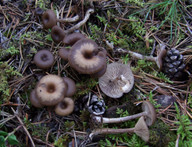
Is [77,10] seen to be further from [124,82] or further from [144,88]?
[144,88]

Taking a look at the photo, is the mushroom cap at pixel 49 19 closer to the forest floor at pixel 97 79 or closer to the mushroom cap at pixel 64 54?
the forest floor at pixel 97 79

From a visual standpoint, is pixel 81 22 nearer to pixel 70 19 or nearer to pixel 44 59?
pixel 70 19

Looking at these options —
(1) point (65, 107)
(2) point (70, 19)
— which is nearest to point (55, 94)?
(1) point (65, 107)

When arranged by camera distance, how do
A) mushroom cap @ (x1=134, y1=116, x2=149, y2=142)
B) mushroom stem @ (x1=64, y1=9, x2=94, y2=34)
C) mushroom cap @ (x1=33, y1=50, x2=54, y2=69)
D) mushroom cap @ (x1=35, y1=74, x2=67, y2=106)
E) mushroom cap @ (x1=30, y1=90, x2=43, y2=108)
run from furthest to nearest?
1. mushroom stem @ (x1=64, y1=9, x2=94, y2=34)
2. mushroom cap @ (x1=33, y1=50, x2=54, y2=69)
3. mushroom cap @ (x1=30, y1=90, x2=43, y2=108)
4. mushroom cap @ (x1=35, y1=74, x2=67, y2=106)
5. mushroom cap @ (x1=134, y1=116, x2=149, y2=142)

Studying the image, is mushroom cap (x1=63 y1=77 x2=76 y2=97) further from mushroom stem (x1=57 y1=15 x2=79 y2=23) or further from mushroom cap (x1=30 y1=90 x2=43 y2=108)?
mushroom stem (x1=57 y1=15 x2=79 y2=23)

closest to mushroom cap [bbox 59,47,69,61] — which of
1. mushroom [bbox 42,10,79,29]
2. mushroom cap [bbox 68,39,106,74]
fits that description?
mushroom cap [bbox 68,39,106,74]

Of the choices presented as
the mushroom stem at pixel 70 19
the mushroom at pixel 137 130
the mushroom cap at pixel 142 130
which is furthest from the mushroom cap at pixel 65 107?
the mushroom stem at pixel 70 19

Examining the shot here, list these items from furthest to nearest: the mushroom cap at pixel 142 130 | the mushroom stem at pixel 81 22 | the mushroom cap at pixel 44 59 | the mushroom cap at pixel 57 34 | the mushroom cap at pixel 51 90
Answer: the mushroom stem at pixel 81 22, the mushroom cap at pixel 57 34, the mushroom cap at pixel 44 59, the mushroom cap at pixel 51 90, the mushroom cap at pixel 142 130

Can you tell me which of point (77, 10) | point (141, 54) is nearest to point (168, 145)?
point (141, 54)
